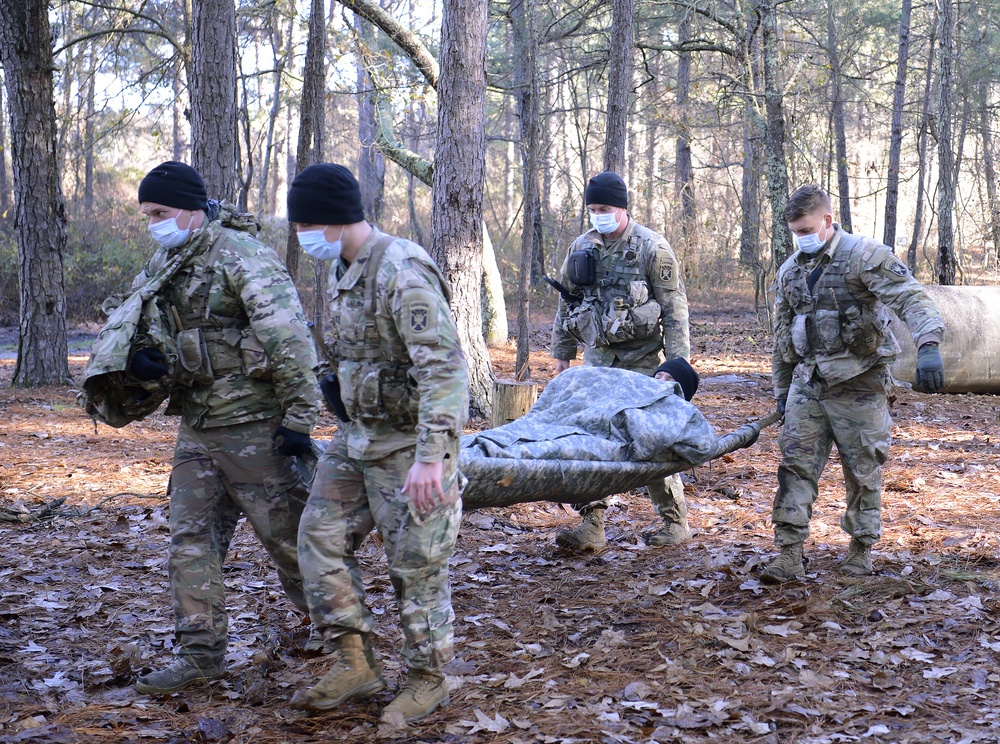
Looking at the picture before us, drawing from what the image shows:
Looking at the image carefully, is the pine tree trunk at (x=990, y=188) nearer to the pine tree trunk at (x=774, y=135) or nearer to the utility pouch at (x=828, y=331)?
the pine tree trunk at (x=774, y=135)

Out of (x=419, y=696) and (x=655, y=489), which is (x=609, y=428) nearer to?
(x=655, y=489)

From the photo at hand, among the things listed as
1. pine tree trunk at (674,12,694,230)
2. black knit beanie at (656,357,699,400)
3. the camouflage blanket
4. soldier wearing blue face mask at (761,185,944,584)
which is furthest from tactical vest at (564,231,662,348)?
pine tree trunk at (674,12,694,230)

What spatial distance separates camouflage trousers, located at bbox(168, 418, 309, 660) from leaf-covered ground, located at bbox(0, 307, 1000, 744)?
1.02 ft

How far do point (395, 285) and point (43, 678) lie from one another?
7.82ft

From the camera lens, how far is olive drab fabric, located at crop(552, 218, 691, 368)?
612 centimetres

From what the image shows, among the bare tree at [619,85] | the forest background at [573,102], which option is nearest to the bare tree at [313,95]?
the forest background at [573,102]

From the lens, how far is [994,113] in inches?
1099

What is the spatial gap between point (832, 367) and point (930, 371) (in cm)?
83

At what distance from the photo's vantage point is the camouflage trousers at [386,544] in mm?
3576

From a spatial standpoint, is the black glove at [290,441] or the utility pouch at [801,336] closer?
the black glove at [290,441]

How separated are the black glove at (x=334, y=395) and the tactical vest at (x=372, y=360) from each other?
0.31 feet

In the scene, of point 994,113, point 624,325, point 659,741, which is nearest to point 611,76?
point 624,325

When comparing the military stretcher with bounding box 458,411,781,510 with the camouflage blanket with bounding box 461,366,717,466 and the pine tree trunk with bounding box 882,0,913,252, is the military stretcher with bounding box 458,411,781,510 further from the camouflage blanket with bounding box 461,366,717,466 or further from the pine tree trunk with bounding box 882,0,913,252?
the pine tree trunk with bounding box 882,0,913,252

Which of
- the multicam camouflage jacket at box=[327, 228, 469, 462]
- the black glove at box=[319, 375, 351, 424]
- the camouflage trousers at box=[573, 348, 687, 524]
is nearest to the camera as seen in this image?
the multicam camouflage jacket at box=[327, 228, 469, 462]
